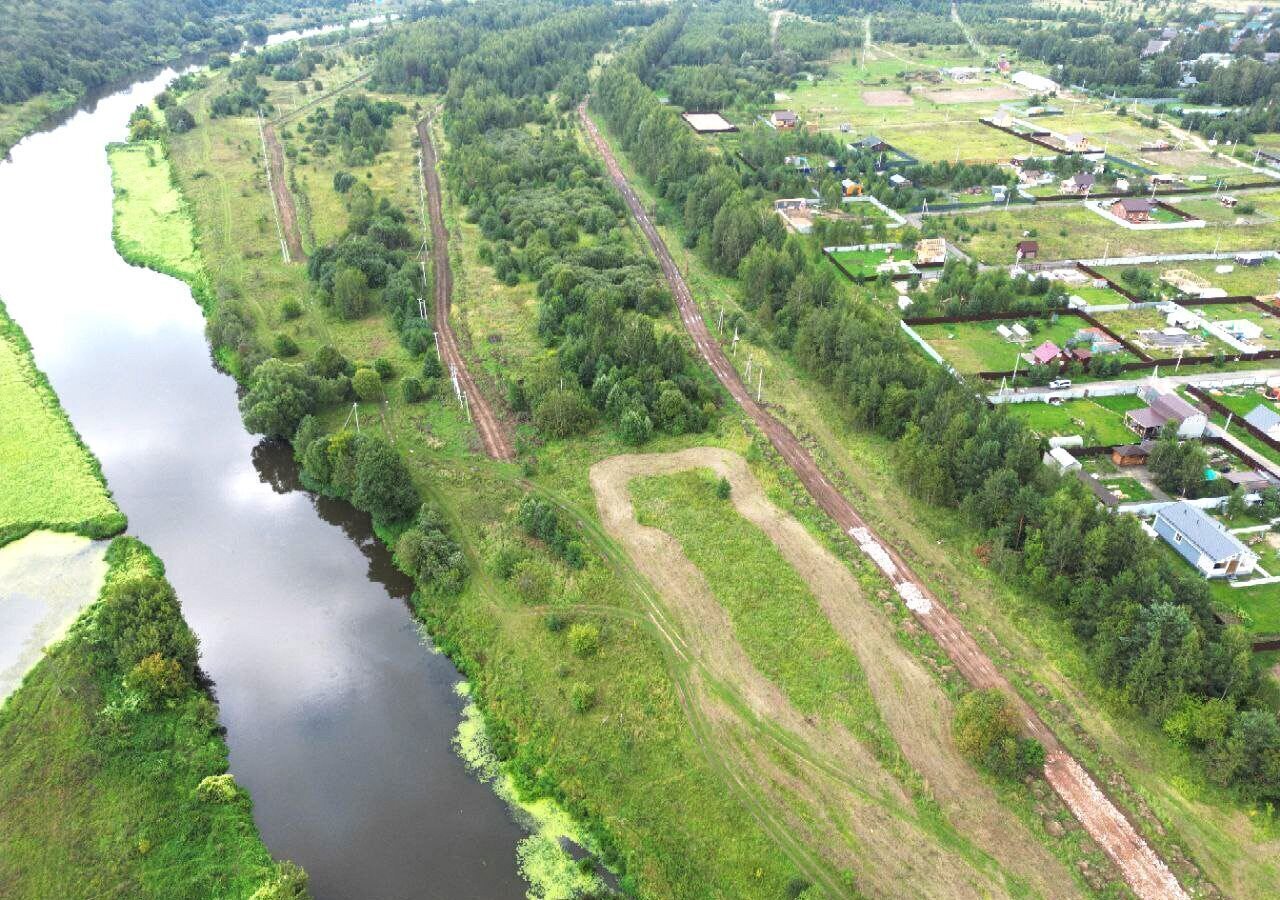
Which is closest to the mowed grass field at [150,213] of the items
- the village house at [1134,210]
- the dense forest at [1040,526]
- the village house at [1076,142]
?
the dense forest at [1040,526]

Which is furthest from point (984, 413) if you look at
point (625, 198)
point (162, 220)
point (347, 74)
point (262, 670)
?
point (347, 74)

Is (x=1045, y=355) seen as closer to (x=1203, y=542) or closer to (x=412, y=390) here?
(x=1203, y=542)

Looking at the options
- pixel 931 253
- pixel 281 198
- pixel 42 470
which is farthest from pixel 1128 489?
pixel 281 198

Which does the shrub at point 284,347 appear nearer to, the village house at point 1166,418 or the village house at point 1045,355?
the village house at point 1045,355

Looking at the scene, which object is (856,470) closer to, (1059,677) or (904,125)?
(1059,677)

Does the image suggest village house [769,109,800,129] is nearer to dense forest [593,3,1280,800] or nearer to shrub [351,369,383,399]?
dense forest [593,3,1280,800]

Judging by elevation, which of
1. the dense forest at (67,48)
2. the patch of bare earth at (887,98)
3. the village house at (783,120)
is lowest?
the patch of bare earth at (887,98)

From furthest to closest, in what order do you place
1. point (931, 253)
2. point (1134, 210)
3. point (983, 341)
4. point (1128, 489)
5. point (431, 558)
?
point (1134, 210) < point (931, 253) < point (983, 341) < point (1128, 489) < point (431, 558)

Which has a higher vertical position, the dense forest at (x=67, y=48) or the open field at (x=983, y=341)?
the dense forest at (x=67, y=48)
